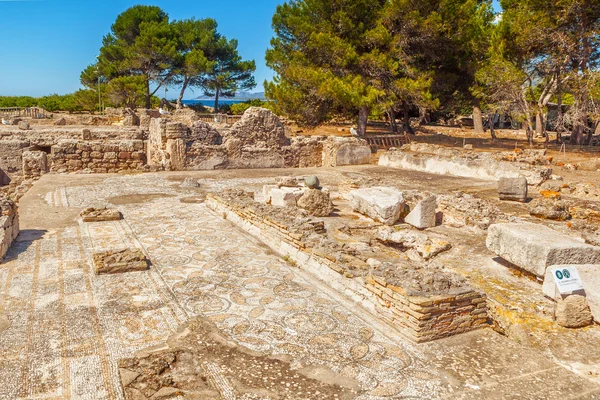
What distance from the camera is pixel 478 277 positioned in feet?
19.2

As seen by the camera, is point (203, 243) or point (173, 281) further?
point (203, 243)

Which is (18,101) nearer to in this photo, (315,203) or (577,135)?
(315,203)

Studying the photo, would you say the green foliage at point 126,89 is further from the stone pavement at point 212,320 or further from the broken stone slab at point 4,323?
the broken stone slab at point 4,323

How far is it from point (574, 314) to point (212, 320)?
338 cm

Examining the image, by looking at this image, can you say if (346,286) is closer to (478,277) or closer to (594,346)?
(478,277)

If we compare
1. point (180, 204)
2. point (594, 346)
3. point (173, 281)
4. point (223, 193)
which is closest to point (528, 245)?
point (594, 346)

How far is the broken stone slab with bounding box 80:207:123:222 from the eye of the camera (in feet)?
26.8

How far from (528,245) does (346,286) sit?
2264 millimetres

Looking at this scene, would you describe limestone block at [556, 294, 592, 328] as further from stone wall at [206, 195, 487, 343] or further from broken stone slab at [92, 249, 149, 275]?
broken stone slab at [92, 249, 149, 275]

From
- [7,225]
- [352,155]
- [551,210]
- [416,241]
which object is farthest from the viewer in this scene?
[352,155]

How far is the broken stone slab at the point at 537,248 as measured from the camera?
5.43 metres

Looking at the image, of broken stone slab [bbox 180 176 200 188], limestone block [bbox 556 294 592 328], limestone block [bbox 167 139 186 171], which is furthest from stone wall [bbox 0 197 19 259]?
limestone block [bbox 167 139 186 171]

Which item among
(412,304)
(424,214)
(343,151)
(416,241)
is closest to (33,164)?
(343,151)

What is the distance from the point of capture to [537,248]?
5.50m
